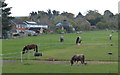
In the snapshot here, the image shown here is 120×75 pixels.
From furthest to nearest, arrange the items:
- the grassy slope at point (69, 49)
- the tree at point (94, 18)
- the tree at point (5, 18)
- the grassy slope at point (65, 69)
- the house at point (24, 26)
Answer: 1. the tree at point (94, 18)
2. the house at point (24, 26)
3. the tree at point (5, 18)
4. the grassy slope at point (69, 49)
5. the grassy slope at point (65, 69)

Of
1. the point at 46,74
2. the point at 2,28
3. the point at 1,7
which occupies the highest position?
the point at 1,7

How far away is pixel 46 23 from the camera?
149625mm

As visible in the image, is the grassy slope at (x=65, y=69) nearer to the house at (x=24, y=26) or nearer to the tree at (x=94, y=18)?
the house at (x=24, y=26)

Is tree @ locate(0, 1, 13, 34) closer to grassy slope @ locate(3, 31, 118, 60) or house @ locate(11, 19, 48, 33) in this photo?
grassy slope @ locate(3, 31, 118, 60)

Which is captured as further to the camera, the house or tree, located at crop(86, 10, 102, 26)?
tree, located at crop(86, 10, 102, 26)

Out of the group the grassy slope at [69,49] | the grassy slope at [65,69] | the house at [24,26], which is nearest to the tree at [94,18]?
the house at [24,26]

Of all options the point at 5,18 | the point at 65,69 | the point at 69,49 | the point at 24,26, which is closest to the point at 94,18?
the point at 24,26

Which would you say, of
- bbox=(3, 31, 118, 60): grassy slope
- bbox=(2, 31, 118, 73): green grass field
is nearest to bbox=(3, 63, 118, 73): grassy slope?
bbox=(2, 31, 118, 73): green grass field

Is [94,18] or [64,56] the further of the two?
[94,18]

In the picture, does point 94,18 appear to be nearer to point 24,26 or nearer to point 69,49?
point 24,26

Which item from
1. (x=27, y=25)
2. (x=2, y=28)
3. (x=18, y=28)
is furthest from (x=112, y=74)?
(x=27, y=25)

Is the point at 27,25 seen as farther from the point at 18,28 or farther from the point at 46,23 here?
the point at 46,23

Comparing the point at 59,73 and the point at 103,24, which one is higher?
the point at 103,24

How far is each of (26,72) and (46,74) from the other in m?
1.79
